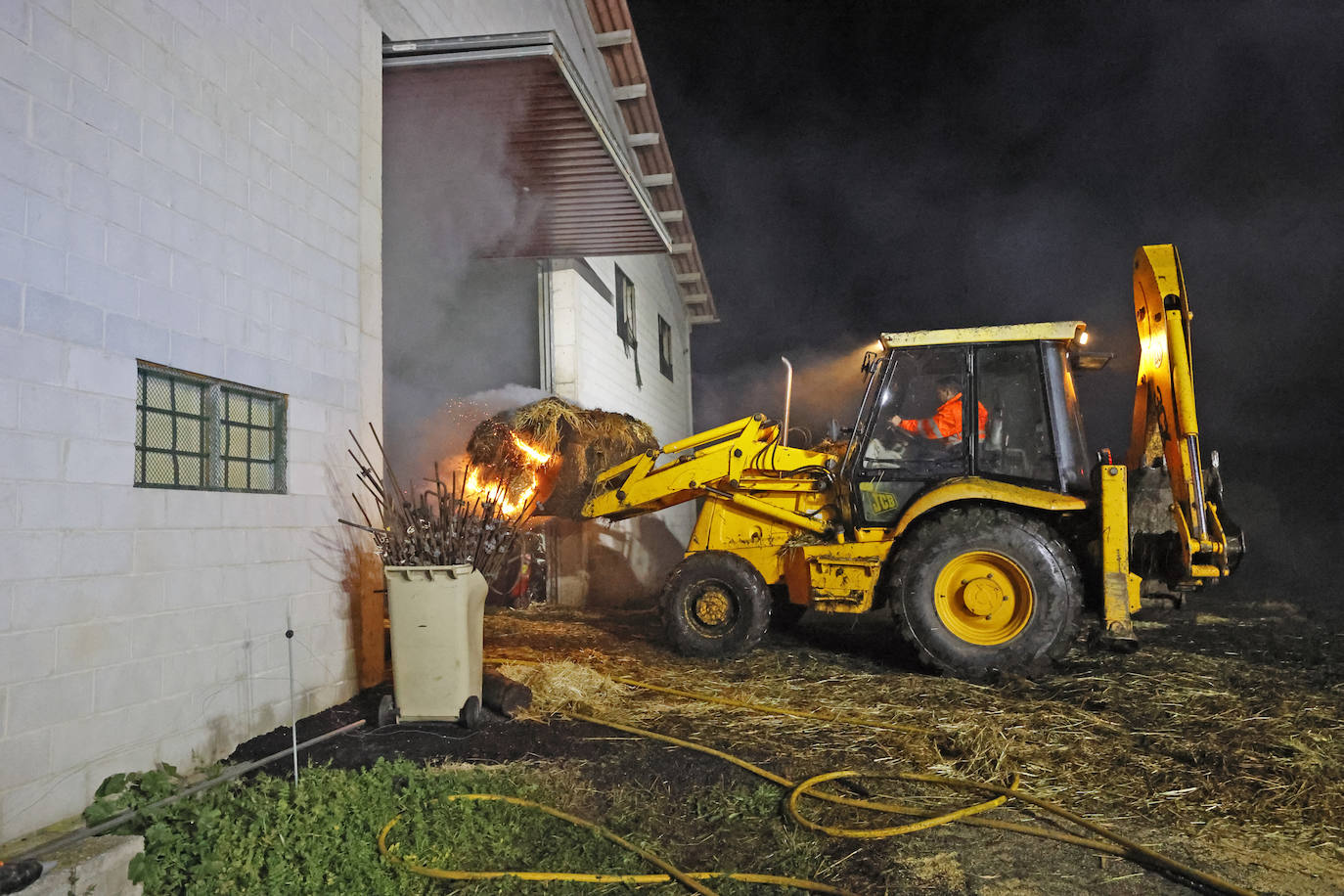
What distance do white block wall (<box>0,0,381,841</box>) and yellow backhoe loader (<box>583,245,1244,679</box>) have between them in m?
3.32

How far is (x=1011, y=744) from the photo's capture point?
4.72 meters

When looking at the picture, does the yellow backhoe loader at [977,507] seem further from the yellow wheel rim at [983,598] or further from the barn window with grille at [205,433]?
the barn window with grille at [205,433]

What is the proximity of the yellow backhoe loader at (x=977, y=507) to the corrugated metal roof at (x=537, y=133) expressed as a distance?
3.02 meters

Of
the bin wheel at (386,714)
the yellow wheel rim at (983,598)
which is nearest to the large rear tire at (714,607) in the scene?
the yellow wheel rim at (983,598)

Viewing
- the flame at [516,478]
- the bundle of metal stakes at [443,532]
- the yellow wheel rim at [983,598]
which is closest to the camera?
the bundle of metal stakes at [443,532]

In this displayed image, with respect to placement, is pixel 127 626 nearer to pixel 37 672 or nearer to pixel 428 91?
pixel 37 672

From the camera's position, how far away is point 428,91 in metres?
7.42

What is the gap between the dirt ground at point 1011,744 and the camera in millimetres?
3396

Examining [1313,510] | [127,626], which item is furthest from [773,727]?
[1313,510]

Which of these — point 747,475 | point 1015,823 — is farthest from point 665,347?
point 1015,823

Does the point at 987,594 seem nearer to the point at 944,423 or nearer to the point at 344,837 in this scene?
the point at 944,423

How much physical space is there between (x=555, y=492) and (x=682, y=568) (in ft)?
9.80

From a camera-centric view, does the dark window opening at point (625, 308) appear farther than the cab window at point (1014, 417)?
Yes

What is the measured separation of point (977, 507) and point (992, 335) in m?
1.39
